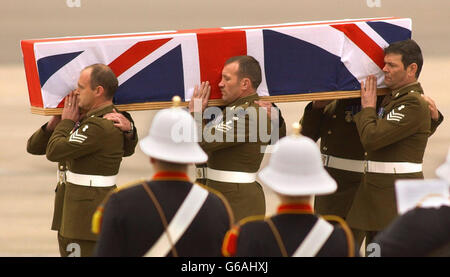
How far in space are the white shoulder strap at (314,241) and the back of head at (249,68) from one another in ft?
8.55

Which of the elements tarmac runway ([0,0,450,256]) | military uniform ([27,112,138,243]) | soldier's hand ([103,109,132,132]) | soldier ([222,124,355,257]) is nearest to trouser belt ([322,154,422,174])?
military uniform ([27,112,138,243])

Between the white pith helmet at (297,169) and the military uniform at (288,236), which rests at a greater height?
the white pith helmet at (297,169)

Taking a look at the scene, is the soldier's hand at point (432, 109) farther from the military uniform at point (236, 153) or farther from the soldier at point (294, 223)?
the soldier at point (294, 223)

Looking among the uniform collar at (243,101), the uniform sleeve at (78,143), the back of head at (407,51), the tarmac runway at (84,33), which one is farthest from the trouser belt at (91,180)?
the back of head at (407,51)

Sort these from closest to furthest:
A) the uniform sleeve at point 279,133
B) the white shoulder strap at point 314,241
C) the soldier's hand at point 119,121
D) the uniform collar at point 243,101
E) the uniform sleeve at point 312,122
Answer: the white shoulder strap at point 314,241, the soldier's hand at point 119,121, the uniform collar at point 243,101, the uniform sleeve at point 279,133, the uniform sleeve at point 312,122

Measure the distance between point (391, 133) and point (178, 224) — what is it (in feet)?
8.29

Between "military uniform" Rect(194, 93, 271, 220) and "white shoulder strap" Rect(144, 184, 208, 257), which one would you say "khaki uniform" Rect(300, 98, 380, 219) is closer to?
"military uniform" Rect(194, 93, 271, 220)

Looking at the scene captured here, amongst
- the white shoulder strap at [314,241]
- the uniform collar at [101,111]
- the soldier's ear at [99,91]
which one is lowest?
the white shoulder strap at [314,241]

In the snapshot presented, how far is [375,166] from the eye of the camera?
720 centimetres

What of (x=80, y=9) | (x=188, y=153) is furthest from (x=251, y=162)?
(x=80, y=9)

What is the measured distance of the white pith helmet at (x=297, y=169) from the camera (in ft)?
14.9

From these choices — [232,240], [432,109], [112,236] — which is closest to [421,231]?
[232,240]

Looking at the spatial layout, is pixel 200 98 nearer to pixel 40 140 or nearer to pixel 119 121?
pixel 119 121
